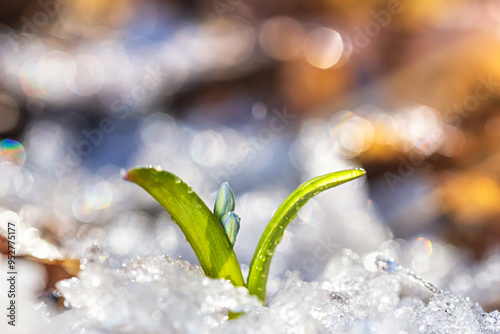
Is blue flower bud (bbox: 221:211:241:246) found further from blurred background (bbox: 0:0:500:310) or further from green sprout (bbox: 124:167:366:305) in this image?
blurred background (bbox: 0:0:500:310)

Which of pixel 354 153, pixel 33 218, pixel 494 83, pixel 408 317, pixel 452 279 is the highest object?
pixel 494 83

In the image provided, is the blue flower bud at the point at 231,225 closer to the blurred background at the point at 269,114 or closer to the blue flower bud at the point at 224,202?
the blue flower bud at the point at 224,202

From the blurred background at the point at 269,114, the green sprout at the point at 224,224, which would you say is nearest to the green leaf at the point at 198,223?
the green sprout at the point at 224,224

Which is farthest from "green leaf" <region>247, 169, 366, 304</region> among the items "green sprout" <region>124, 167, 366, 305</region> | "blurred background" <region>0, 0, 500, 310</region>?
"blurred background" <region>0, 0, 500, 310</region>

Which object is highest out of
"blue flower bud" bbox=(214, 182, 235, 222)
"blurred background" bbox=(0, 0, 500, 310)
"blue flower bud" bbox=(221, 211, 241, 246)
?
"blurred background" bbox=(0, 0, 500, 310)

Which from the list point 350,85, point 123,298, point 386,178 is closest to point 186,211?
point 123,298

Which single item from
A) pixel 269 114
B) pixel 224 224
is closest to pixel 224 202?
pixel 224 224

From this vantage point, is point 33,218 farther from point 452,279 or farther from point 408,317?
point 452,279

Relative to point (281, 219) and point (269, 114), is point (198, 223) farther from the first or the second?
point (269, 114)
